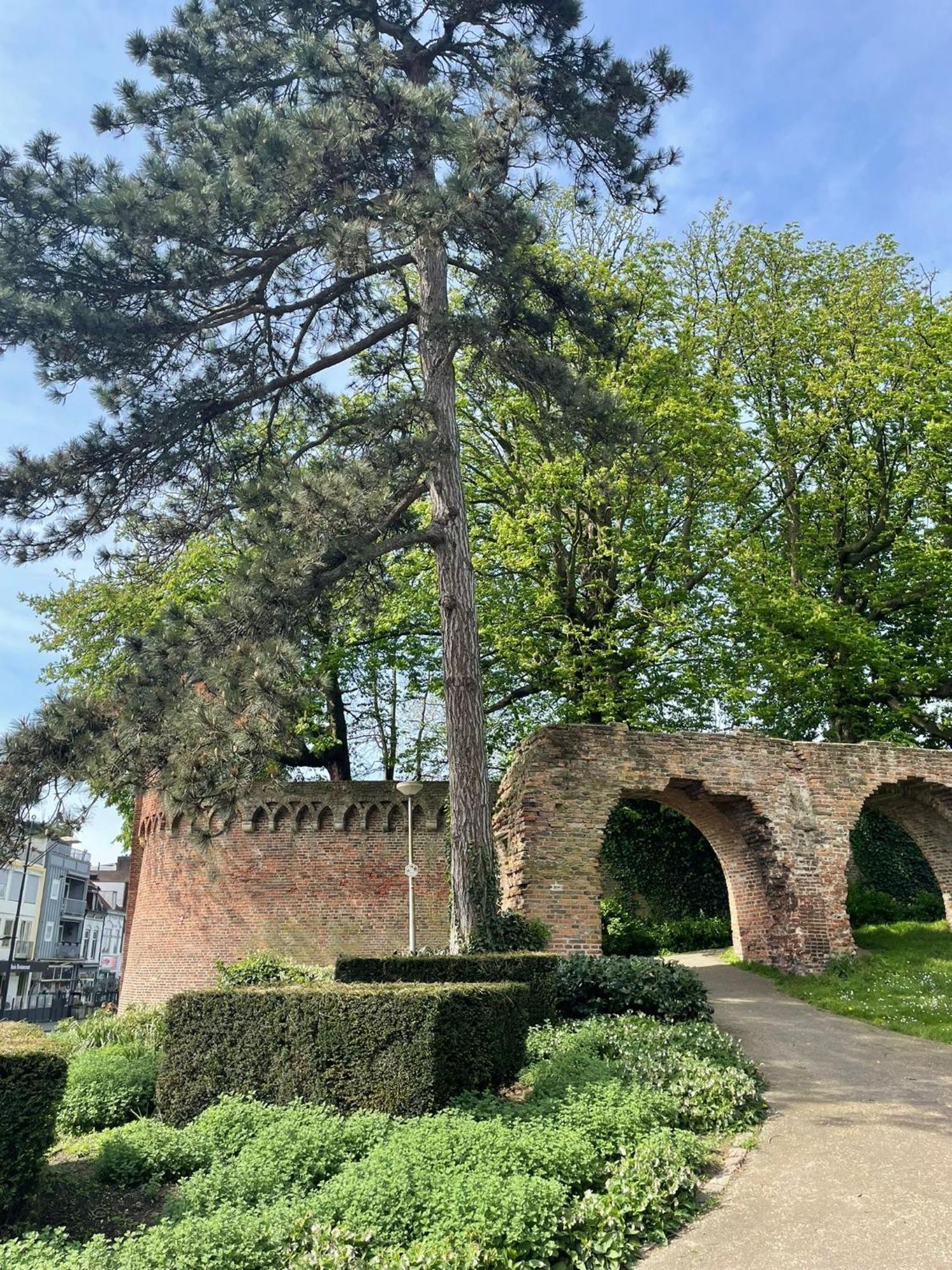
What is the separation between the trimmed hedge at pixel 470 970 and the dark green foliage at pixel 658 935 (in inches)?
395

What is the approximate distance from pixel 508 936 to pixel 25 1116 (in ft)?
21.4

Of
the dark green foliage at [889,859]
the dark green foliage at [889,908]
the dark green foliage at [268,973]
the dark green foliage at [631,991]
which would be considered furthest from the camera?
the dark green foliage at [889,859]

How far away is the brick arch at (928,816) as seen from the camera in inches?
647

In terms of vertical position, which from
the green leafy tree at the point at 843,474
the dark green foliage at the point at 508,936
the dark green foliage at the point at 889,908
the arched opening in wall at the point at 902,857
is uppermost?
the green leafy tree at the point at 843,474

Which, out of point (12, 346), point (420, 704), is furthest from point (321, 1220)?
point (420, 704)

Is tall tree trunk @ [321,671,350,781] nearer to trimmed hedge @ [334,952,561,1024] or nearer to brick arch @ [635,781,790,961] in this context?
brick arch @ [635,781,790,961]

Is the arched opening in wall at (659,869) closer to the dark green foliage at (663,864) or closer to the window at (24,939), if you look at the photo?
Result: the dark green foliage at (663,864)

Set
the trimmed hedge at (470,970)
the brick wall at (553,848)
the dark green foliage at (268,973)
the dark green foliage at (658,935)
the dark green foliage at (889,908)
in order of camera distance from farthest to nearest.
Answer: the dark green foliage at (658,935)
the dark green foliage at (889,908)
the dark green foliage at (268,973)
the brick wall at (553,848)
the trimmed hedge at (470,970)

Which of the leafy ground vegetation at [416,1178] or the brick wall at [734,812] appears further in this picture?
the brick wall at [734,812]

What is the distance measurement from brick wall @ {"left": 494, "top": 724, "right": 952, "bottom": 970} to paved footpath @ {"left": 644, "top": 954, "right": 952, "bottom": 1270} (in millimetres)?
3386

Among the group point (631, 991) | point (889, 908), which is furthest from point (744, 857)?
point (889, 908)

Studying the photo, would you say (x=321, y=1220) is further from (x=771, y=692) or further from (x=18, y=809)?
(x=771, y=692)

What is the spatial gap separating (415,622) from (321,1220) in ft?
52.3

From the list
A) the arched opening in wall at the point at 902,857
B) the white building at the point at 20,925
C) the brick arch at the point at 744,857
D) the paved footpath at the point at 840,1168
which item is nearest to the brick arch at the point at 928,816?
the arched opening in wall at the point at 902,857
